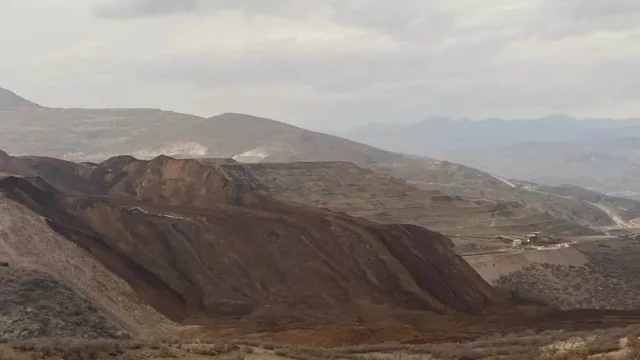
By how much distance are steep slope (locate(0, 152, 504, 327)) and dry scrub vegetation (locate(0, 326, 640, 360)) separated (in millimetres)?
15223

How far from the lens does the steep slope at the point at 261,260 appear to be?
141 feet

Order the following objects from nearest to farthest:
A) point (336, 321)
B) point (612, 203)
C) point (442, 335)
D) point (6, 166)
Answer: point (442, 335) < point (336, 321) < point (6, 166) < point (612, 203)

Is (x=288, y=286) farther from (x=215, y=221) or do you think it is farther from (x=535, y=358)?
(x=535, y=358)

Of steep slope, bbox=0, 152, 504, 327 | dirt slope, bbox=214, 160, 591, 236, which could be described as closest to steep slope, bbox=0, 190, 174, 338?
steep slope, bbox=0, 152, 504, 327

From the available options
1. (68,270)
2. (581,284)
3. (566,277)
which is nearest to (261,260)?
(68,270)

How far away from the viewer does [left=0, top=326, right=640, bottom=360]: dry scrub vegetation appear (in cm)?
1780

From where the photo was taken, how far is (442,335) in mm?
33719

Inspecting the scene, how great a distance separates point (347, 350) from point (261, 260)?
24.1 m

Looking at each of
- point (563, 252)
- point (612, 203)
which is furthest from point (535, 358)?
point (612, 203)

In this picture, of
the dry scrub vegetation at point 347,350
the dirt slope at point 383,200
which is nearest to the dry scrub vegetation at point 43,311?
the dry scrub vegetation at point 347,350

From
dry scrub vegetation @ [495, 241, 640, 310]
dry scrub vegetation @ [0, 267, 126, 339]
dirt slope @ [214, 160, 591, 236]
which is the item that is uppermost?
dirt slope @ [214, 160, 591, 236]

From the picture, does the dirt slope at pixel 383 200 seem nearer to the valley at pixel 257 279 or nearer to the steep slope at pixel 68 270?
the valley at pixel 257 279

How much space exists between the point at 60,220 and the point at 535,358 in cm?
3633

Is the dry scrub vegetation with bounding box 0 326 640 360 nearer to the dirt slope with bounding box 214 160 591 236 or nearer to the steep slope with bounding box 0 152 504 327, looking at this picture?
the steep slope with bounding box 0 152 504 327
